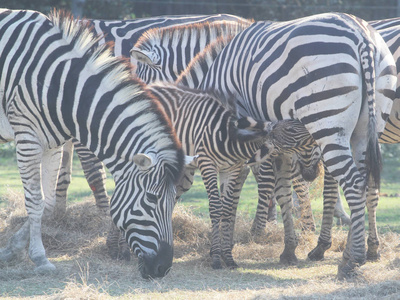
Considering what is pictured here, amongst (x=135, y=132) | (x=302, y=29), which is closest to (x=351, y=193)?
(x=302, y=29)

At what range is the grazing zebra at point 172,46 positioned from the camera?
25.6 feet

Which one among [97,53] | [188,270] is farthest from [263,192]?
[97,53]

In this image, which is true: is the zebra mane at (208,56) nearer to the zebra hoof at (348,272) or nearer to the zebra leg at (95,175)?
the zebra leg at (95,175)

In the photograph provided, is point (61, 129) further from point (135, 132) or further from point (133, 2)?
point (133, 2)

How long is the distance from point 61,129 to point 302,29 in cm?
244

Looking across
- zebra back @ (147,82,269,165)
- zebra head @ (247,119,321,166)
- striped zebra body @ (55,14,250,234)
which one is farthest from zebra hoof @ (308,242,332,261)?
striped zebra body @ (55,14,250,234)

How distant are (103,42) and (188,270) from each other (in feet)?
12.0

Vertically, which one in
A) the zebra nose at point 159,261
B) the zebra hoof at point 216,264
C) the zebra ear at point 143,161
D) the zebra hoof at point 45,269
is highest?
the zebra ear at point 143,161

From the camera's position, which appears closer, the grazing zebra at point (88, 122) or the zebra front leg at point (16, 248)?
the grazing zebra at point (88, 122)

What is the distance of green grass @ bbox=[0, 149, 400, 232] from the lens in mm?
7977

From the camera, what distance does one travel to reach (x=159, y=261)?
4.64m

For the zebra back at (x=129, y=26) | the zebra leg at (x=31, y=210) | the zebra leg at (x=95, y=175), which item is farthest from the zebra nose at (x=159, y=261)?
the zebra back at (x=129, y=26)

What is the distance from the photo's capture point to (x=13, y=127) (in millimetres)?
5480

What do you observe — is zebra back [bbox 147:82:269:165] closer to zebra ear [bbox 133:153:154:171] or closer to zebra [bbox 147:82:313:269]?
zebra [bbox 147:82:313:269]
